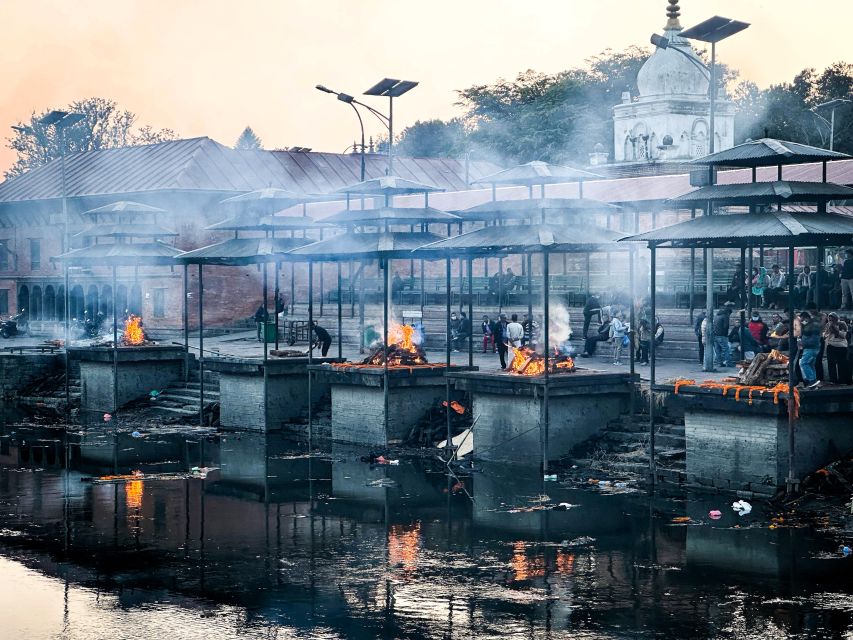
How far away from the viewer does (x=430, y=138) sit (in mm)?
103750

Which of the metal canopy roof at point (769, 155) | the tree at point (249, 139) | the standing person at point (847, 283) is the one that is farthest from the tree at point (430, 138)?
the metal canopy roof at point (769, 155)

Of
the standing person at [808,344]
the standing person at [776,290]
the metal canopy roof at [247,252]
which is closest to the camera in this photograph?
the standing person at [808,344]

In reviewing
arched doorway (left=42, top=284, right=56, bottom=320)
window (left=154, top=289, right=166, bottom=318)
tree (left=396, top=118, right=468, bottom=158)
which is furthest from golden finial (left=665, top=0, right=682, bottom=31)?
arched doorway (left=42, top=284, right=56, bottom=320)

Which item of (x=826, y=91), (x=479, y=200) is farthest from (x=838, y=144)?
(x=479, y=200)

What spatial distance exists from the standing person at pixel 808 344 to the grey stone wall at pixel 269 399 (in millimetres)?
13092

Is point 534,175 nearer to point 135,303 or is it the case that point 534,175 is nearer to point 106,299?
point 135,303

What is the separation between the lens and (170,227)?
55.3 meters

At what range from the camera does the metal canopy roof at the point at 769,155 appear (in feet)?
62.9

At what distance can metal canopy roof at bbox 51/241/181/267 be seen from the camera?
36.3 m

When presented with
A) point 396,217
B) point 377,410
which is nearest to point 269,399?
point 377,410

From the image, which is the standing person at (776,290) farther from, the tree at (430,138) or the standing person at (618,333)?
the tree at (430,138)

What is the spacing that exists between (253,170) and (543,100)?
28.1 meters

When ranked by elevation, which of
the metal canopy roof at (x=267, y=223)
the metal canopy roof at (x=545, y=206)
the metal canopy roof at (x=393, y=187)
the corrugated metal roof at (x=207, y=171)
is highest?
the corrugated metal roof at (x=207, y=171)

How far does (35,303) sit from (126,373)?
32347mm
